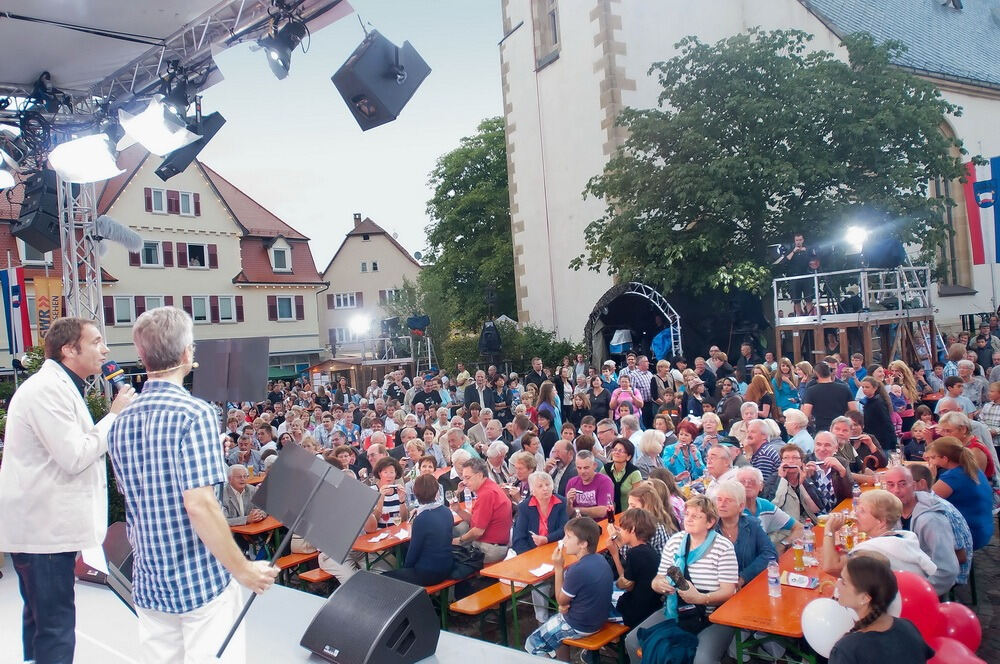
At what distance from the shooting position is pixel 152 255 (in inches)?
1209

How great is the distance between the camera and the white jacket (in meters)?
3.20

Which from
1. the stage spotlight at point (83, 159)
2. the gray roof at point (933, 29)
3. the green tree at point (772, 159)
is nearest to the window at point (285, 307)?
the green tree at point (772, 159)

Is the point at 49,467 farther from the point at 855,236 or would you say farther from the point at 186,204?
the point at 186,204

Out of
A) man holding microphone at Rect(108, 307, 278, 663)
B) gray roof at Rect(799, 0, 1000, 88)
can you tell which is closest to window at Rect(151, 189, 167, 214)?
gray roof at Rect(799, 0, 1000, 88)

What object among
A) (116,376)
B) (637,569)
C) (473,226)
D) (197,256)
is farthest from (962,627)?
(197,256)

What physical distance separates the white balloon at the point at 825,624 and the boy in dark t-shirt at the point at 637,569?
3.75 feet

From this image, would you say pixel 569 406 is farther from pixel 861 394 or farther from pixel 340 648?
pixel 340 648

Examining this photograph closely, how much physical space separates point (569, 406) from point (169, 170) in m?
7.19

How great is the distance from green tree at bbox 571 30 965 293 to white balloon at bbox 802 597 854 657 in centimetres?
1156

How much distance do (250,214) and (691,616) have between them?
34356 millimetres

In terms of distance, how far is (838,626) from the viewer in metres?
3.41

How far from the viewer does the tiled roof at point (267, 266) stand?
33.9 metres

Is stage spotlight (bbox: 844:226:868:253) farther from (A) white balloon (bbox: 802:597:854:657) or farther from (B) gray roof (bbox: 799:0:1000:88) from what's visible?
(A) white balloon (bbox: 802:597:854:657)

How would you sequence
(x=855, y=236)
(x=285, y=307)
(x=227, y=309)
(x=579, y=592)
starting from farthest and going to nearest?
(x=285, y=307), (x=227, y=309), (x=855, y=236), (x=579, y=592)
